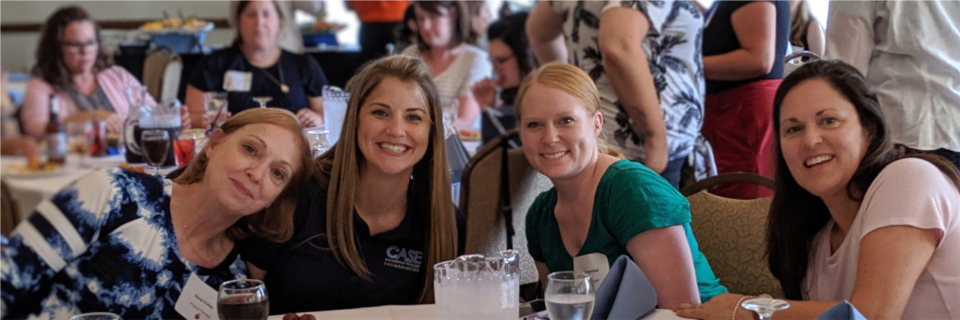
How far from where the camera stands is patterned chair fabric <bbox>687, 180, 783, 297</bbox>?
1982mm

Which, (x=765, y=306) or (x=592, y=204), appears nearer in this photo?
(x=765, y=306)

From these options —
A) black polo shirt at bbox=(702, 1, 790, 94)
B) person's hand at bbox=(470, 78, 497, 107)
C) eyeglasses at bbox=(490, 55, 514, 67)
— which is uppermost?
black polo shirt at bbox=(702, 1, 790, 94)

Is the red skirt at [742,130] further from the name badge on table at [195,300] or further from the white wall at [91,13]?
the white wall at [91,13]

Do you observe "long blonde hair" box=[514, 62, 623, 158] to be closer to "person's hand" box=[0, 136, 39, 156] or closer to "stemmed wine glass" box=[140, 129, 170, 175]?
"person's hand" box=[0, 136, 39, 156]

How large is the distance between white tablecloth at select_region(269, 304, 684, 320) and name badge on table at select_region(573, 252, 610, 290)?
0.23 meters

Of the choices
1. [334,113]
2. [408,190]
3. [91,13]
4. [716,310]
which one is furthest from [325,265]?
→ [91,13]

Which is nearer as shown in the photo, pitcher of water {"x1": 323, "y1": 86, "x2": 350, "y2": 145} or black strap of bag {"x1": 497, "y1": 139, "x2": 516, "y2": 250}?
pitcher of water {"x1": 323, "y1": 86, "x2": 350, "y2": 145}

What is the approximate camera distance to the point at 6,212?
5.28 feet

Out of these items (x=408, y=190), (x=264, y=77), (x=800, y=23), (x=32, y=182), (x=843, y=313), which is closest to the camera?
(x=843, y=313)

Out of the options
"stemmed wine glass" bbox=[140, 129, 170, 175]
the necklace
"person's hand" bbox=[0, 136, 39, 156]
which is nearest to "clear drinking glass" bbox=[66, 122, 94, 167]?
"stemmed wine glass" bbox=[140, 129, 170, 175]

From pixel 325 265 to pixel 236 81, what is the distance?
6.12ft

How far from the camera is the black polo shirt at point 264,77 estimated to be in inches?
137

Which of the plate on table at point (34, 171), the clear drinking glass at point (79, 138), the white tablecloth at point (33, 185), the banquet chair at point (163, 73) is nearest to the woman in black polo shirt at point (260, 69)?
the clear drinking glass at point (79, 138)

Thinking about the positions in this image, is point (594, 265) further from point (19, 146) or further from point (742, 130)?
point (742, 130)
